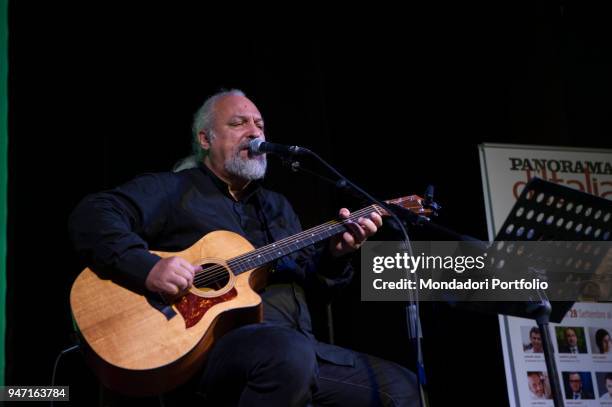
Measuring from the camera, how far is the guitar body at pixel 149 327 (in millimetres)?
2266

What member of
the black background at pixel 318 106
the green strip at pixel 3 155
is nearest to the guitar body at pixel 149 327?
the green strip at pixel 3 155

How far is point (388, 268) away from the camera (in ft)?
12.2

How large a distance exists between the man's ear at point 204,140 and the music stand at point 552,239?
5.39 feet

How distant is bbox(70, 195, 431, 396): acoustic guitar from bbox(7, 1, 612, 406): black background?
3.22 feet

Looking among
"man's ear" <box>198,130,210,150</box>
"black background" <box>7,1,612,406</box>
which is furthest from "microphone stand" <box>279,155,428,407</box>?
"black background" <box>7,1,612,406</box>

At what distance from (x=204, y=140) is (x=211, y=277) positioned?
1.01 metres

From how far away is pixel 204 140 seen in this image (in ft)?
11.0

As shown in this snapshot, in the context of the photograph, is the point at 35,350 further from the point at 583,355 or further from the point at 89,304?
the point at 583,355

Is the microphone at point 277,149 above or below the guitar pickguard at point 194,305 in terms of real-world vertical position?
above

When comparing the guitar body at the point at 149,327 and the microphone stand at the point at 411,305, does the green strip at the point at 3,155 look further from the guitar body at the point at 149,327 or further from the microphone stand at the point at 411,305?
the microphone stand at the point at 411,305

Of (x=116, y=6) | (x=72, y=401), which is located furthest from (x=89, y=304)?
(x=116, y=6)

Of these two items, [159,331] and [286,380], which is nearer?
[286,380]

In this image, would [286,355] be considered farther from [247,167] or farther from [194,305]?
[247,167]

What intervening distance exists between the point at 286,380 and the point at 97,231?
986 mm
